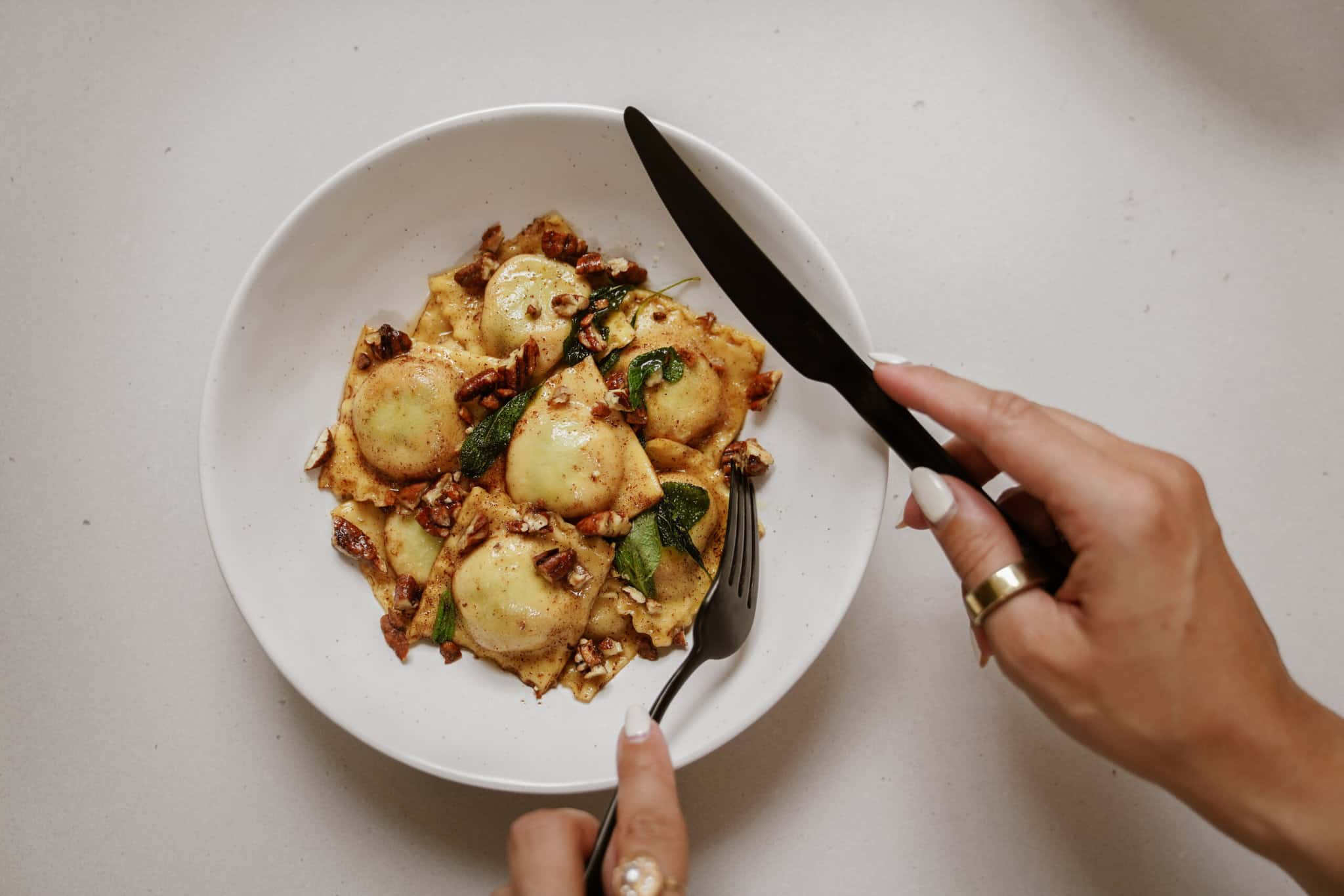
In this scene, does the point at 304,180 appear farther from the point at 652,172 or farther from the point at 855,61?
the point at 855,61

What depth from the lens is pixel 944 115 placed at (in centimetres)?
269

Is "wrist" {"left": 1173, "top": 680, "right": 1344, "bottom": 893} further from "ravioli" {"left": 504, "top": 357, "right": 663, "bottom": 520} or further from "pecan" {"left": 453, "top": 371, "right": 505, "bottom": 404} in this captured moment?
"pecan" {"left": 453, "top": 371, "right": 505, "bottom": 404}

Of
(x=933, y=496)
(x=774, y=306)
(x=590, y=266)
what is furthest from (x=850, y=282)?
(x=933, y=496)

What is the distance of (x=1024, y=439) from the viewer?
5.85 ft

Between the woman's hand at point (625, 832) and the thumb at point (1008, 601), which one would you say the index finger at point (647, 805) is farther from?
the thumb at point (1008, 601)

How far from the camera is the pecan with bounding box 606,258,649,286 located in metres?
2.48

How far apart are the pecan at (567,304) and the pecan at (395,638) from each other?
1.01m

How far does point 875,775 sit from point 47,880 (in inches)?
104

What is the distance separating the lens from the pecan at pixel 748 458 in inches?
95.0

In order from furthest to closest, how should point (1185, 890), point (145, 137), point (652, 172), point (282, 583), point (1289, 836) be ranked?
point (145, 137) < point (1185, 890) < point (282, 583) < point (652, 172) < point (1289, 836)

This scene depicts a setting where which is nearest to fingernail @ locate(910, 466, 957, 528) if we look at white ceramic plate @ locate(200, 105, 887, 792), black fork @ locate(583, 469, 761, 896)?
white ceramic plate @ locate(200, 105, 887, 792)

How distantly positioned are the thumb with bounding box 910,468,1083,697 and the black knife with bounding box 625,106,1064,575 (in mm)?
117

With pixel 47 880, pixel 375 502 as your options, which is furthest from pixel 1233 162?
pixel 47 880

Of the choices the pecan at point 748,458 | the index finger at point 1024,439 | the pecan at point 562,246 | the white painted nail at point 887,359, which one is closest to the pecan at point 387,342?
the pecan at point 562,246
